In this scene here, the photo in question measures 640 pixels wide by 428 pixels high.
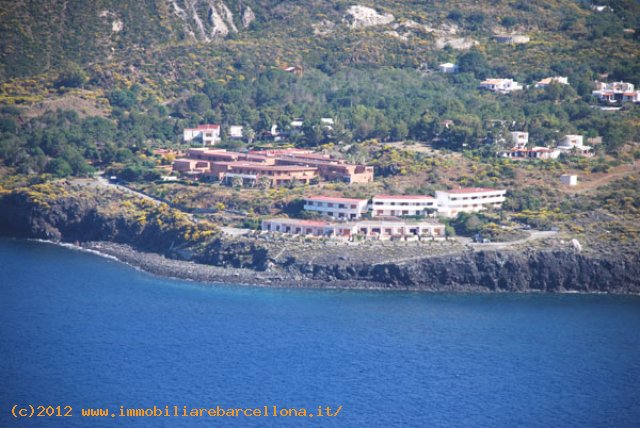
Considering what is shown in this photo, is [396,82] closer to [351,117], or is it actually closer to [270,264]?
[351,117]

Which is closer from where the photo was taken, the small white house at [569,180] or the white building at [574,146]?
the small white house at [569,180]

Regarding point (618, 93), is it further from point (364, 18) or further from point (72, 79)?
point (72, 79)

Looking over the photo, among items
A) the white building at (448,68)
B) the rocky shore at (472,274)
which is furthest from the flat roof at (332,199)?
the white building at (448,68)

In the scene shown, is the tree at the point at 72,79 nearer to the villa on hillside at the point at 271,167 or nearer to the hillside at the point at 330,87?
the hillside at the point at 330,87

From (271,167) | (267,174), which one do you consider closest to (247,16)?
(271,167)

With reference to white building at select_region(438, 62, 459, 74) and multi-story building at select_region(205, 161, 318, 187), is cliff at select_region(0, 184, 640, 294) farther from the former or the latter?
white building at select_region(438, 62, 459, 74)

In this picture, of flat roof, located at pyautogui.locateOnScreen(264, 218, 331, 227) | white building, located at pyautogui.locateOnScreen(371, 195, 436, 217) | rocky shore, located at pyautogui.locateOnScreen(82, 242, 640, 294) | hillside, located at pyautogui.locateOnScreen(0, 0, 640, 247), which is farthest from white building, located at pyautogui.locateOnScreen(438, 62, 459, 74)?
rocky shore, located at pyautogui.locateOnScreen(82, 242, 640, 294)
